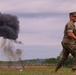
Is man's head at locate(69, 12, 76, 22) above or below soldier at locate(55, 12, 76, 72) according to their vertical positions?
above

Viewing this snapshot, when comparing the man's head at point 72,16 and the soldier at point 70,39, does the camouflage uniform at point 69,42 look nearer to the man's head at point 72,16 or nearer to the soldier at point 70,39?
the soldier at point 70,39

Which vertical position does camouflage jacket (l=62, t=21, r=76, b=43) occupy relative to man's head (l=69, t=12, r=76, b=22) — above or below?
below

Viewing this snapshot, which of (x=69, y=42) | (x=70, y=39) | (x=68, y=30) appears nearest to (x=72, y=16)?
(x=68, y=30)

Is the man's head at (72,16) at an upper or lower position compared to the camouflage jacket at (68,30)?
upper

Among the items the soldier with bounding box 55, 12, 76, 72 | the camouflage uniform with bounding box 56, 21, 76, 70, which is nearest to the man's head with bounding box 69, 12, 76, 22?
the soldier with bounding box 55, 12, 76, 72

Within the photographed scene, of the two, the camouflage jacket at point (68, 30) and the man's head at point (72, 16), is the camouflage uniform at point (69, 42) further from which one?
the man's head at point (72, 16)

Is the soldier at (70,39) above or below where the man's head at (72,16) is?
below

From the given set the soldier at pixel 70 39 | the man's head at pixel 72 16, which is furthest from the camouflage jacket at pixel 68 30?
the man's head at pixel 72 16

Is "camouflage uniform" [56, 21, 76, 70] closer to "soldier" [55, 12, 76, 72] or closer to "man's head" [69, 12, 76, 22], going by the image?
"soldier" [55, 12, 76, 72]

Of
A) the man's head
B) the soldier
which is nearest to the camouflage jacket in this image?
the soldier

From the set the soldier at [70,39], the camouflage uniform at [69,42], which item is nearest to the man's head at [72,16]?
the soldier at [70,39]

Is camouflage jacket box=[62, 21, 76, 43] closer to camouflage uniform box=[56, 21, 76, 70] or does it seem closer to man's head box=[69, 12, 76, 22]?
camouflage uniform box=[56, 21, 76, 70]

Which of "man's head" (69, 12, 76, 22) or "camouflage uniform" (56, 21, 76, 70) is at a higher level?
"man's head" (69, 12, 76, 22)

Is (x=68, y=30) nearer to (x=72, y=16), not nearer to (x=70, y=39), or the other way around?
(x=70, y=39)
